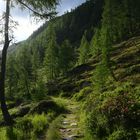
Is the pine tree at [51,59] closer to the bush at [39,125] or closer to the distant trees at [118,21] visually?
the distant trees at [118,21]

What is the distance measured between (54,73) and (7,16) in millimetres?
78602

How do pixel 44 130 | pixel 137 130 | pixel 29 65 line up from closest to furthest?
pixel 137 130, pixel 44 130, pixel 29 65

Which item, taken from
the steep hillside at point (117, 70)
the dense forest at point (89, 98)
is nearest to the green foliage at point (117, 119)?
the dense forest at point (89, 98)

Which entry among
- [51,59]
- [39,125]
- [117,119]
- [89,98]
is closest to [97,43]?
[51,59]

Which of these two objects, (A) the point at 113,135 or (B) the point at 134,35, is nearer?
(A) the point at 113,135

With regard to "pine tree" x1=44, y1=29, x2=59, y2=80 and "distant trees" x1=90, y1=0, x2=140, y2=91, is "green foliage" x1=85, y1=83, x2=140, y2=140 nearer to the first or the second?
"distant trees" x1=90, y1=0, x2=140, y2=91

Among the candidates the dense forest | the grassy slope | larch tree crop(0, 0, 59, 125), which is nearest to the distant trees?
the dense forest

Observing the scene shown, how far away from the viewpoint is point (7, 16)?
17562mm

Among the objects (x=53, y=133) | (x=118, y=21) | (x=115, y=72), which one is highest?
(x=118, y=21)

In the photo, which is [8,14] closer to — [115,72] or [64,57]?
[115,72]

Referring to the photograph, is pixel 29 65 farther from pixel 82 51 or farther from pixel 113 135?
pixel 113 135

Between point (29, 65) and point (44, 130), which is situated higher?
point (29, 65)

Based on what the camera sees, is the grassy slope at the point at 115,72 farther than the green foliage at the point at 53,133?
Yes

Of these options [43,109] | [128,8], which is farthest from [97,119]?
[128,8]
